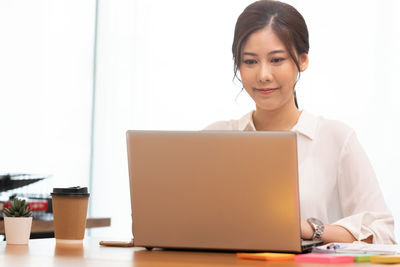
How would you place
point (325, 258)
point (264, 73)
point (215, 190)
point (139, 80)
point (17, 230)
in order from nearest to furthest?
point (325, 258) < point (215, 190) < point (17, 230) < point (264, 73) < point (139, 80)

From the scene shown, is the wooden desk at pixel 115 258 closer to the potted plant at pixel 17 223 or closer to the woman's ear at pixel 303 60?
the potted plant at pixel 17 223

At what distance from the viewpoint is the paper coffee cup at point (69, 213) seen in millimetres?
1590

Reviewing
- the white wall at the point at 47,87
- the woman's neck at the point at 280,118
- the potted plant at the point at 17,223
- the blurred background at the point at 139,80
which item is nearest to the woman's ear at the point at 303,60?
the woman's neck at the point at 280,118

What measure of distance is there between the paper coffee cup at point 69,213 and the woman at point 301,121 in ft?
2.26

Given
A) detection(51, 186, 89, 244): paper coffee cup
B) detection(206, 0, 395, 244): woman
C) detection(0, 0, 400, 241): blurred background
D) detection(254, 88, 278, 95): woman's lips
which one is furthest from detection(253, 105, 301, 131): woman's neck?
detection(0, 0, 400, 241): blurred background

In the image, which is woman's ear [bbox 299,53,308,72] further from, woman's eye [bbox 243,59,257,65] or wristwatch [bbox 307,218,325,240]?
wristwatch [bbox 307,218,325,240]

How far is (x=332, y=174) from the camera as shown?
6.68 ft

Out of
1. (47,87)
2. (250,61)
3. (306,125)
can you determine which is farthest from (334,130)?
(47,87)

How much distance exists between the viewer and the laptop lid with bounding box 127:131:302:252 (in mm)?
1253

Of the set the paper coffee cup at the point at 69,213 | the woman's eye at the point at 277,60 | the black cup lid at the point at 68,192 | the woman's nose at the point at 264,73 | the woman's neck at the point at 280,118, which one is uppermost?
the woman's eye at the point at 277,60

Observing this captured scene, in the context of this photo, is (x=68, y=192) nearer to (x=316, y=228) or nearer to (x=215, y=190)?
(x=215, y=190)

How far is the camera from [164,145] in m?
1.33

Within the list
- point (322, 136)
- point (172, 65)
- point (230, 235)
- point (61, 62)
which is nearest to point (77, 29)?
point (61, 62)

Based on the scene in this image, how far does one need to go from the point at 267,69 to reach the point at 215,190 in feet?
2.50
